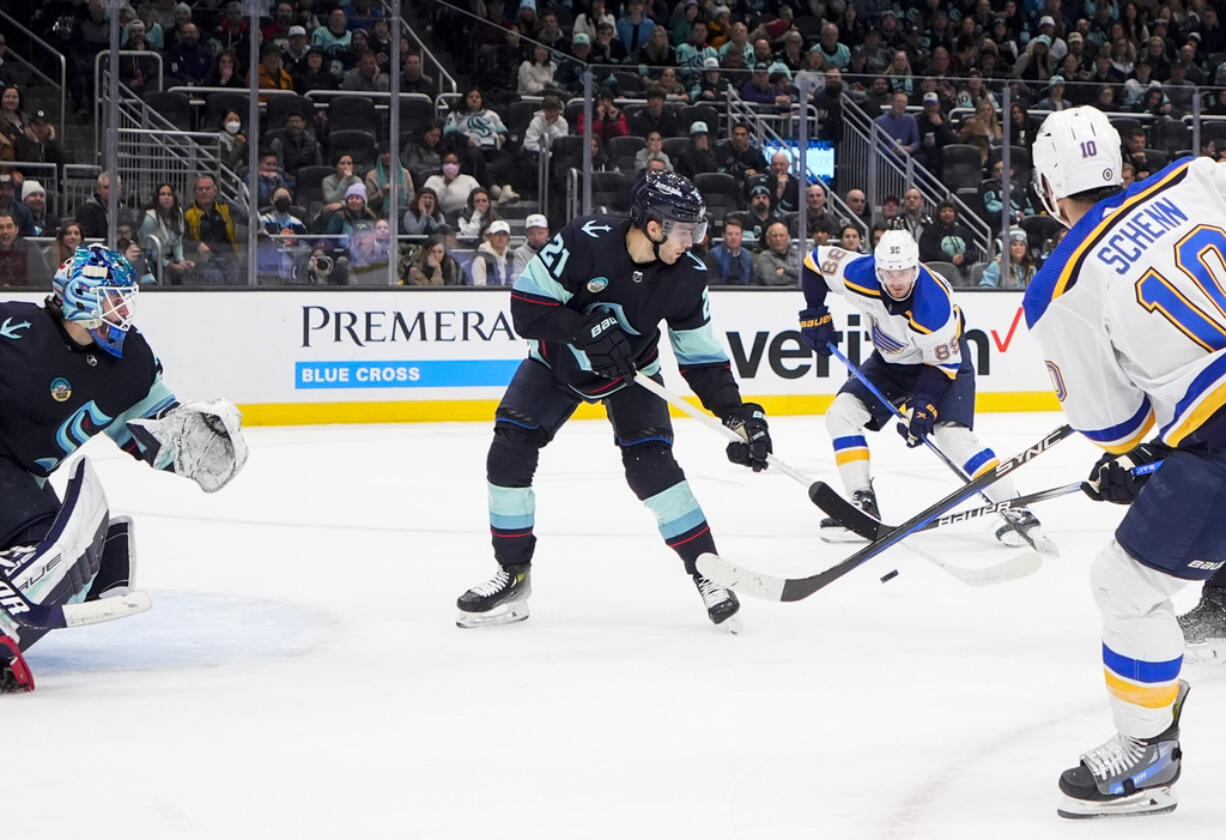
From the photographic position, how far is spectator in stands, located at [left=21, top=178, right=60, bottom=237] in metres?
8.15

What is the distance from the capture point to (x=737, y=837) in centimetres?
242

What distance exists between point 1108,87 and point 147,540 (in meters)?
7.55

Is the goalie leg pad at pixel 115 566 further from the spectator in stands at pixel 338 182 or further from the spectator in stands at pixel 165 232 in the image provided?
the spectator in stands at pixel 338 182

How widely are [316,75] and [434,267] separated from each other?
1.35m

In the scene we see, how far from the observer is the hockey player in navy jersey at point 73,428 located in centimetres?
330

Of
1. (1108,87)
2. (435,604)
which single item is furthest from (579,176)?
(435,604)

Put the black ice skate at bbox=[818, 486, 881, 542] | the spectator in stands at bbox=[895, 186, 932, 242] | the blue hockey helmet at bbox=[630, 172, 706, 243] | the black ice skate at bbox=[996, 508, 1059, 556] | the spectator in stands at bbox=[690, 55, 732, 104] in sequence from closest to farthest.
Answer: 1. the blue hockey helmet at bbox=[630, 172, 706, 243]
2. the black ice skate at bbox=[996, 508, 1059, 556]
3. the black ice skate at bbox=[818, 486, 881, 542]
4. the spectator in stands at bbox=[690, 55, 732, 104]
5. the spectator in stands at bbox=[895, 186, 932, 242]

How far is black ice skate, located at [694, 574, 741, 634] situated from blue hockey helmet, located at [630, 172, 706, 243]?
2.86 feet

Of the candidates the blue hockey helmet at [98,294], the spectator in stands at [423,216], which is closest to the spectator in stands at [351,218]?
the spectator in stands at [423,216]

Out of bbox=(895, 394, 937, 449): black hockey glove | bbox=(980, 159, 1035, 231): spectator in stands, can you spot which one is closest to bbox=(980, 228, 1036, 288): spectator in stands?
bbox=(980, 159, 1035, 231): spectator in stands

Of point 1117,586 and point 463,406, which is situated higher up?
point 1117,586

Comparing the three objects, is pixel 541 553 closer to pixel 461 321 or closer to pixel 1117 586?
pixel 1117 586

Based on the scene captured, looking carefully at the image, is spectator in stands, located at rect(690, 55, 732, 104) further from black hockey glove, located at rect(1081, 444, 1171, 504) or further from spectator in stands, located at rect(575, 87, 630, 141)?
black hockey glove, located at rect(1081, 444, 1171, 504)

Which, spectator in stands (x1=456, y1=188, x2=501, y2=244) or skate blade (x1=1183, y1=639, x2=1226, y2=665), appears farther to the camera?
spectator in stands (x1=456, y1=188, x2=501, y2=244)
